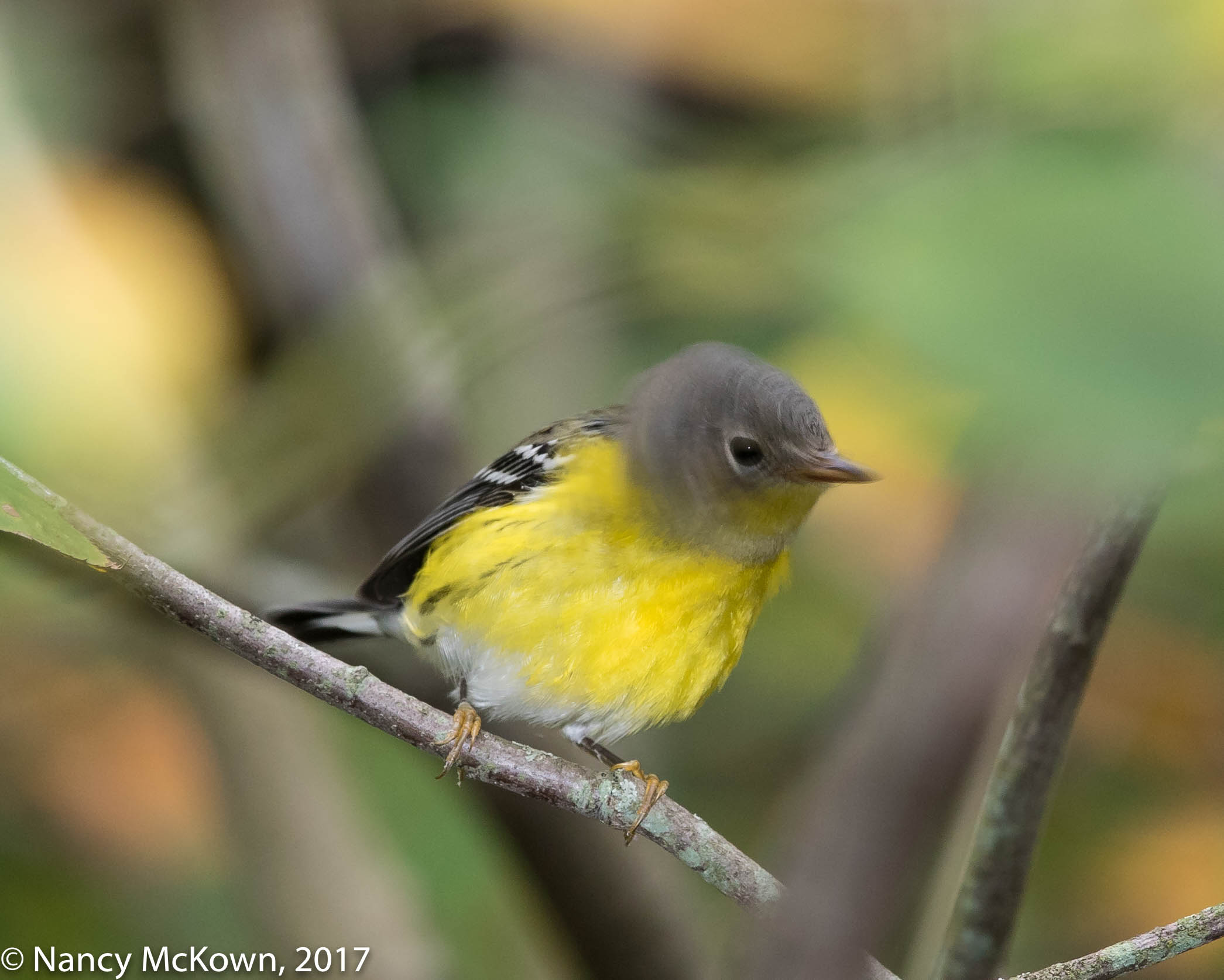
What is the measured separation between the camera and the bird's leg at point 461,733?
6.88ft

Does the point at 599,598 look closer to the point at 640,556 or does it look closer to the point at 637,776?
the point at 640,556

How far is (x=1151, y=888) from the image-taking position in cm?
384

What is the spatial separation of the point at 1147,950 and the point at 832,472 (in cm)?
99

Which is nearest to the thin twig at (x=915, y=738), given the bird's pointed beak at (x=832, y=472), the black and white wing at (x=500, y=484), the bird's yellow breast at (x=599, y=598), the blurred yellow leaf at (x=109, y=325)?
the bird's pointed beak at (x=832, y=472)

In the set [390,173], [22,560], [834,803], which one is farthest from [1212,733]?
[390,173]

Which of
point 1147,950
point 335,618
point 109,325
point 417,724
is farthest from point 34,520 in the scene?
point 109,325

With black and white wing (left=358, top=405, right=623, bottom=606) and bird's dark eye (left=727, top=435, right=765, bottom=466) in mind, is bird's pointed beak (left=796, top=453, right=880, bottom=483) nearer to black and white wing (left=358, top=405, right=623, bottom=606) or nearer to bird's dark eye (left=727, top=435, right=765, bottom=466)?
bird's dark eye (left=727, top=435, right=765, bottom=466)

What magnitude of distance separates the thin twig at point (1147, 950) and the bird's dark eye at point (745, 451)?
45.0 inches

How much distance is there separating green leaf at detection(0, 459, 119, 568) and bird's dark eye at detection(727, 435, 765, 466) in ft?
5.35

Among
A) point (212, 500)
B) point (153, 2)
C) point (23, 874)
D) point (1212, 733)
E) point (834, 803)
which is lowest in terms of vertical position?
point (23, 874)

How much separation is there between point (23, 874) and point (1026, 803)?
9.58 feet

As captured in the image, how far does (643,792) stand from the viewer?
2.59 meters

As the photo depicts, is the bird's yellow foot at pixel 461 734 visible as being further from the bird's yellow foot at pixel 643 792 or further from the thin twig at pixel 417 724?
the bird's yellow foot at pixel 643 792

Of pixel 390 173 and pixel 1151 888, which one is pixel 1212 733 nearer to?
pixel 1151 888
